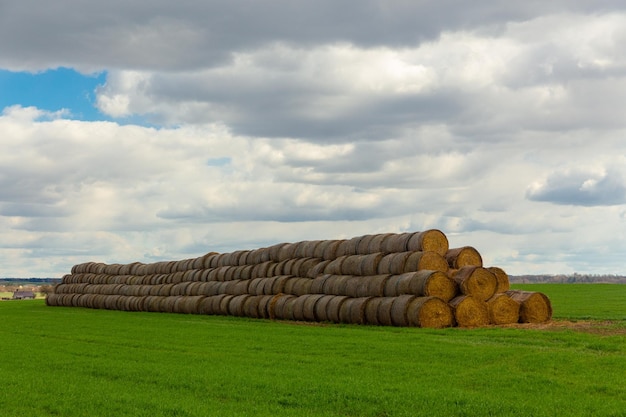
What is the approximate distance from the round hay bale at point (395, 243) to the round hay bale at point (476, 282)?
2.92m

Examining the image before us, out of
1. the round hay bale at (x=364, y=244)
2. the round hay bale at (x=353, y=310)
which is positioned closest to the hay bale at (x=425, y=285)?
the round hay bale at (x=353, y=310)

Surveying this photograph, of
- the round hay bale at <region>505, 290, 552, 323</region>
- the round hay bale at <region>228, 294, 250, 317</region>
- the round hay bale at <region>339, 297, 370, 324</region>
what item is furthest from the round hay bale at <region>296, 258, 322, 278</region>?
the round hay bale at <region>505, 290, 552, 323</region>

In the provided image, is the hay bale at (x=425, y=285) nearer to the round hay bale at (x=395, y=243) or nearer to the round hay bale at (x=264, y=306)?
the round hay bale at (x=395, y=243)

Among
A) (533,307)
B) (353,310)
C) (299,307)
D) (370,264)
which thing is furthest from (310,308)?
(533,307)

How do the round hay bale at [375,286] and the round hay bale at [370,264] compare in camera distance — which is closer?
the round hay bale at [375,286]

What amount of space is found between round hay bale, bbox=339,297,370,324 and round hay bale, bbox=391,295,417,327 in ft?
5.54

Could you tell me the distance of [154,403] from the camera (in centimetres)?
1300

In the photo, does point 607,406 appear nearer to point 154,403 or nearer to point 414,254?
point 154,403

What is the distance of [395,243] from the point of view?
105 ft

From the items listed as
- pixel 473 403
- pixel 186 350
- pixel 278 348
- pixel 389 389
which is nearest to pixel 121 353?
pixel 186 350

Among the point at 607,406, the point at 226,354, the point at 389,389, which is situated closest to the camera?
the point at 607,406

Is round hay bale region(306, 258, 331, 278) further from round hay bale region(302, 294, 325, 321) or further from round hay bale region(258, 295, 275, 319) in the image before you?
round hay bale region(258, 295, 275, 319)

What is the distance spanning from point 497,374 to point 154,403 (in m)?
6.98

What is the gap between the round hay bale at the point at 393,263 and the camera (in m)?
30.1
